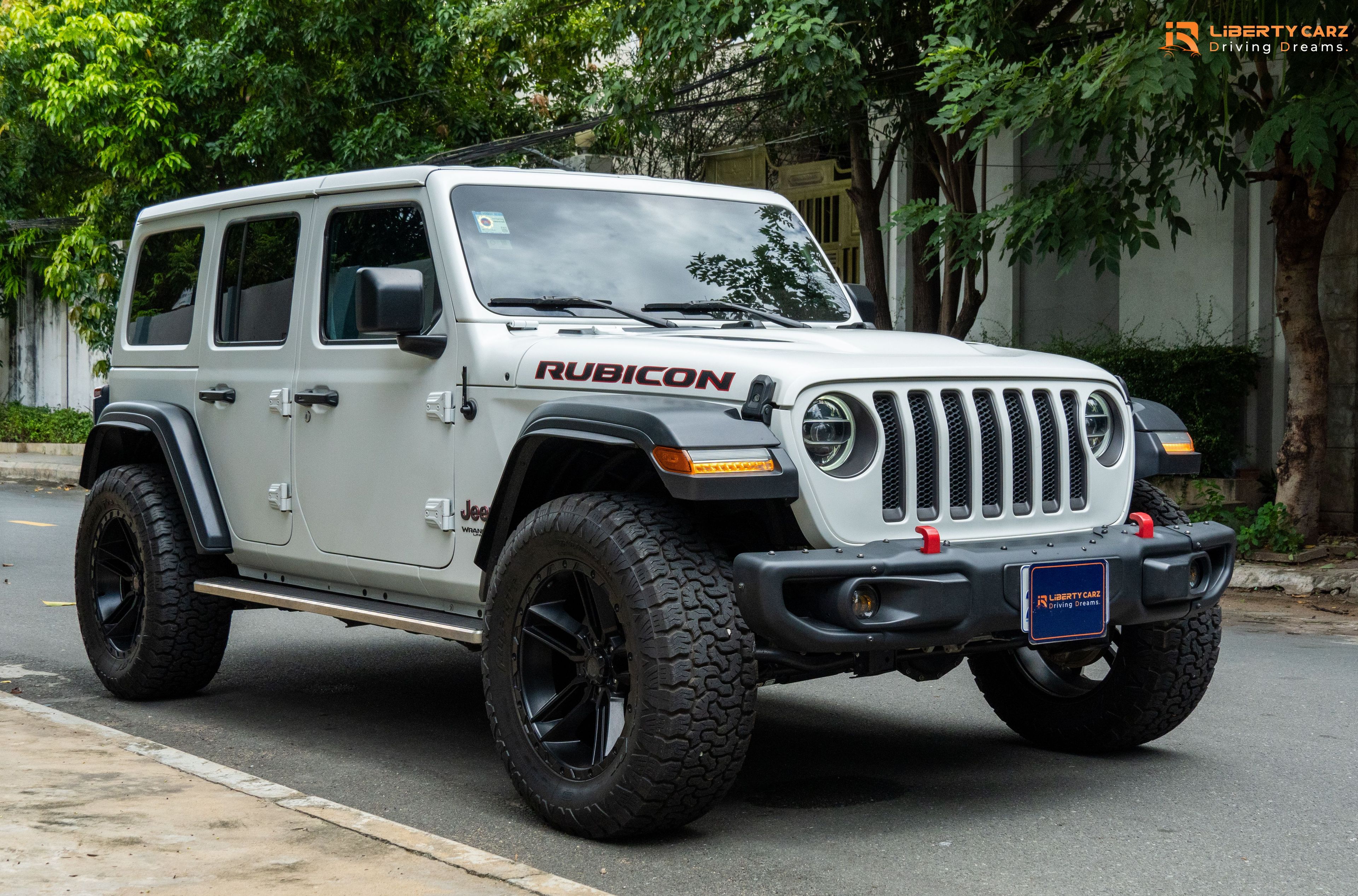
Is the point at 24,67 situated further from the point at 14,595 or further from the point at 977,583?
the point at 977,583

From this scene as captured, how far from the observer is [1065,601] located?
4539 millimetres

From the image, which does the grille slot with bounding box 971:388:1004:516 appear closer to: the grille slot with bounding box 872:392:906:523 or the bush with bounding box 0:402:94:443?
the grille slot with bounding box 872:392:906:523

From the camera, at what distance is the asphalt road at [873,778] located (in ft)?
14.2

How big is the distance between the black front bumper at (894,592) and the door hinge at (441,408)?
143 centimetres

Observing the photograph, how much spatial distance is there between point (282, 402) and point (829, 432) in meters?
2.57

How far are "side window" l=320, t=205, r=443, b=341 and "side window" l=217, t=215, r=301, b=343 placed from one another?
0.26 meters

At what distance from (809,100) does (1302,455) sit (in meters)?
4.84

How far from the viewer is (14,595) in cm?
1049

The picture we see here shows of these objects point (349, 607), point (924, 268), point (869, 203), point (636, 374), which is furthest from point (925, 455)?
point (924, 268)

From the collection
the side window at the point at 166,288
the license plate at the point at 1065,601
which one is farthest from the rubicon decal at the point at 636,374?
the side window at the point at 166,288

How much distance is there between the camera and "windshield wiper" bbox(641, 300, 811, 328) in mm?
5594

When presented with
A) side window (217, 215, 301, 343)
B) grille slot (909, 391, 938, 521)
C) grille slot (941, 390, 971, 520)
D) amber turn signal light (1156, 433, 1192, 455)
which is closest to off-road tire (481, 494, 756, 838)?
grille slot (909, 391, 938, 521)

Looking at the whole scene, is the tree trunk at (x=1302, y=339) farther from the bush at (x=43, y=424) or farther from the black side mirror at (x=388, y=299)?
the bush at (x=43, y=424)

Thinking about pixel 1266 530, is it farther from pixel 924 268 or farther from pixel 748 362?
pixel 748 362
